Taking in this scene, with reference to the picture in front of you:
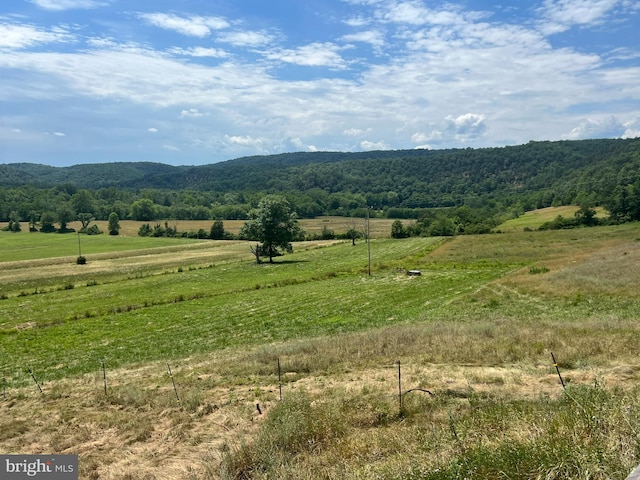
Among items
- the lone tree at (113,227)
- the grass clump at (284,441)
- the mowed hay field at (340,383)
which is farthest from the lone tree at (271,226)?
the lone tree at (113,227)

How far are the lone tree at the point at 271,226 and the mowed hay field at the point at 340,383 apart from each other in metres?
33.0

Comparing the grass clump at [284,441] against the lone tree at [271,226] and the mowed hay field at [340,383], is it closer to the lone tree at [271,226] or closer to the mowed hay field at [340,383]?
the mowed hay field at [340,383]

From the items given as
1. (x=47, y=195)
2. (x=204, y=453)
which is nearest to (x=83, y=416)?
(x=204, y=453)

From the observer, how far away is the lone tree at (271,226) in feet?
242

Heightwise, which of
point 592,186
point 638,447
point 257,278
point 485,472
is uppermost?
point 592,186

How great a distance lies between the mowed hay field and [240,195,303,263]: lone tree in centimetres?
3299

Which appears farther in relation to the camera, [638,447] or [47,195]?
[47,195]

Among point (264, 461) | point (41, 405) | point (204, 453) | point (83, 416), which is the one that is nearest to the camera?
point (264, 461)

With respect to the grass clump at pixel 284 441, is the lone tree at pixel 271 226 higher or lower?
higher

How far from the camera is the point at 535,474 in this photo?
5152 millimetres

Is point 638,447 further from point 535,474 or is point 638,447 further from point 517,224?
point 517,224

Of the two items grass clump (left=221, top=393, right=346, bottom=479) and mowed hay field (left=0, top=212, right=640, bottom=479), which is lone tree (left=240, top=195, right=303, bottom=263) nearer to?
mowed hay field (left=0, top=212, right=640, bottom=479)

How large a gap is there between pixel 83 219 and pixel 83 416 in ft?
556

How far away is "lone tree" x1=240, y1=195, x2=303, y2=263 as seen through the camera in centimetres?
7381
